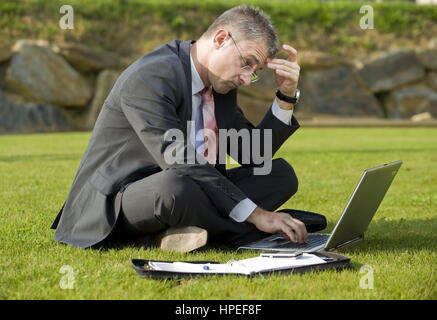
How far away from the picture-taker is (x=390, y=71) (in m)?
20.8

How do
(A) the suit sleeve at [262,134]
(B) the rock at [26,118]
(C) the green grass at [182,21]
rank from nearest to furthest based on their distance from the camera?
(A) the suit sleeve at [262,134], (B) the rock at [26,118], (C) the green grass at [182,21]

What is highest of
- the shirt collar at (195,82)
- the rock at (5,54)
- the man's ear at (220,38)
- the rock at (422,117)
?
the man's ear at (220,38)

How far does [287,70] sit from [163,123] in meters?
0.86

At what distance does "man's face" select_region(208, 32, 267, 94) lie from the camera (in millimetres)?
3834

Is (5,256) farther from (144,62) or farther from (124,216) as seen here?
(144,62)

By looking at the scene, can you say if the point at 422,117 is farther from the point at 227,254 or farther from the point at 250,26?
the point at 227,254

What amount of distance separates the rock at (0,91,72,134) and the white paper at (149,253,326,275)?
13861 mm

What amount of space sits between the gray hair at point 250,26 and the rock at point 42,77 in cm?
1376

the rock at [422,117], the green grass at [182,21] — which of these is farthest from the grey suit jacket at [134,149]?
the rock at [422,117]

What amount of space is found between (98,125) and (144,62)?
18.4 inches

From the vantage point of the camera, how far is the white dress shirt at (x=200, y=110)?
3.65 metres

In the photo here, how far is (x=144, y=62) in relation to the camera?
12.8 feet

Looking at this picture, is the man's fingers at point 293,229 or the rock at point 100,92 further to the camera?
the rock at point 100,92

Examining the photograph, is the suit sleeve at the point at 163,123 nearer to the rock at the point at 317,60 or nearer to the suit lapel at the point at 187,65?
the suit lapel at the point at 187,65
